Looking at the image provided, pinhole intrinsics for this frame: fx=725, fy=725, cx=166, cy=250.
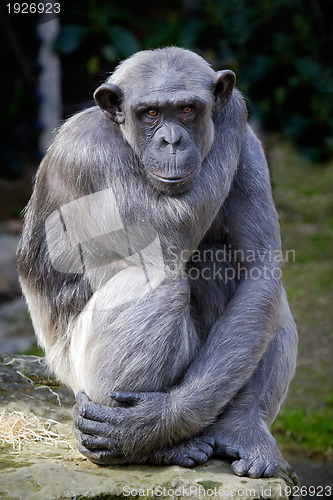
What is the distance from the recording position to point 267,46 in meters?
15.2

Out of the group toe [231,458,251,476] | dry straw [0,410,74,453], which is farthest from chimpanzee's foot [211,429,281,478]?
dry straw [0,410,74,453]

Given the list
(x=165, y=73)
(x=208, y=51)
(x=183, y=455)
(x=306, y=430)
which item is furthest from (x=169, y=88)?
(x=208, y=51)

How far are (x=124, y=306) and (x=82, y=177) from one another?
2.82 ft

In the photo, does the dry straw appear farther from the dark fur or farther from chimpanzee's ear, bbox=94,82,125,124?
chimpanzee's ear, bbox=94,82,125,124

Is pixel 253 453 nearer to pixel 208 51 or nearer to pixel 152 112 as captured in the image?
pixel 152 112

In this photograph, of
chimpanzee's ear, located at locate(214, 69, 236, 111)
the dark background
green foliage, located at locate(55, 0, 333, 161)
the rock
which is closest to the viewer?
the rock

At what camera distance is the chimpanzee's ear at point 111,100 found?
4.56 m

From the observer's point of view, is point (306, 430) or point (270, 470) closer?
point (270, 470)

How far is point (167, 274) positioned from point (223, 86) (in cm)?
128

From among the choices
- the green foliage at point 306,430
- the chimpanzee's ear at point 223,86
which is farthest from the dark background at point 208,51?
the chimpanzee's ear at point 223,86

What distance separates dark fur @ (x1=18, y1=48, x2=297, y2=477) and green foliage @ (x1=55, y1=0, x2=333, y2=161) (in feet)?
31.8

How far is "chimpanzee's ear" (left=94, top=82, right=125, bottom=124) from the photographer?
456 cm

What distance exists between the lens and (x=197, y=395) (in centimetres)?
448

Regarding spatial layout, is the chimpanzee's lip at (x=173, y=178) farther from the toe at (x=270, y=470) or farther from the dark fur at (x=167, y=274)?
the toe at (x=270, y=470)
